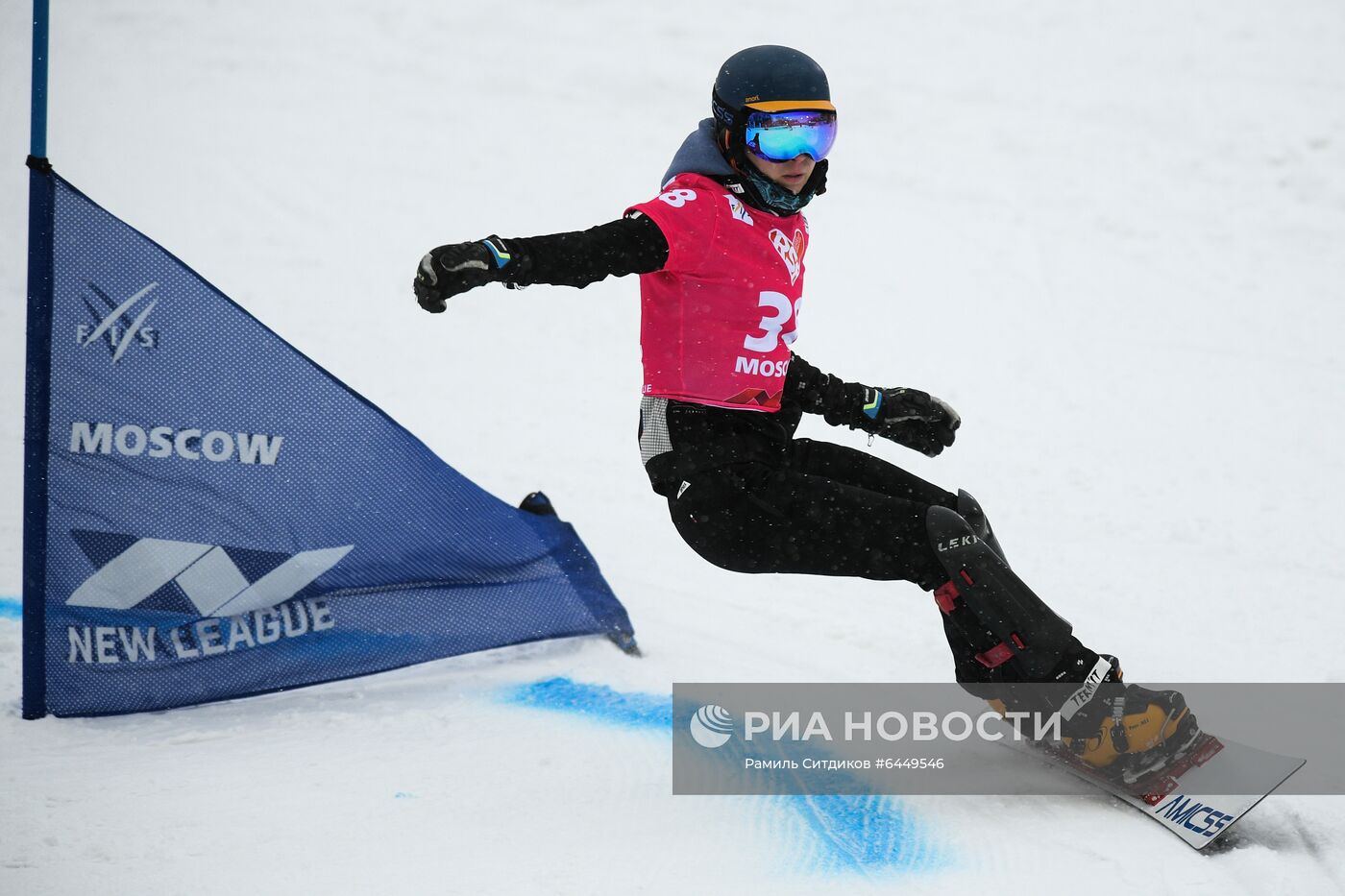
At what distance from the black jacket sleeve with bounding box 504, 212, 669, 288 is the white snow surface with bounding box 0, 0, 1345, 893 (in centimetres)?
141

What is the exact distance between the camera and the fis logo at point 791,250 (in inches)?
137

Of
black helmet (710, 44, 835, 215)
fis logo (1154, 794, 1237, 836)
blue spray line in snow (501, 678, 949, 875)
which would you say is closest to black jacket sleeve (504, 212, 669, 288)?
black helmet (710, 44, 835, 215)

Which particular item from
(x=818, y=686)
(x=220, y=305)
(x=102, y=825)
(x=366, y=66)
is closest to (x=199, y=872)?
(x=102, y=825)

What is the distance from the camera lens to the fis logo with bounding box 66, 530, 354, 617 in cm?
383

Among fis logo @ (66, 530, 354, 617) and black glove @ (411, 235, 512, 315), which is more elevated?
black glove @ (411, 235, 512, 315)

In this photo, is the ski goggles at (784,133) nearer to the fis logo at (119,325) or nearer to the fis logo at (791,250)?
the fis logo at (791,250)

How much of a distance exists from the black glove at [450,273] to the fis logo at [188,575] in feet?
5.11

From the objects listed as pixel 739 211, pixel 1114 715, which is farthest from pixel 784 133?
pixel 1114 715

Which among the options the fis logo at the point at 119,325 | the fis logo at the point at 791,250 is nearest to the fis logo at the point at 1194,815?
the fis logo at the point at 791,250

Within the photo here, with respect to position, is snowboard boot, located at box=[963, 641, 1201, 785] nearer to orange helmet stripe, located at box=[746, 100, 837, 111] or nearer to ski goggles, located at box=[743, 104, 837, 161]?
ski goggles, located at box=[743, 104, 837, 161]

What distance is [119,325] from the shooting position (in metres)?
3.80

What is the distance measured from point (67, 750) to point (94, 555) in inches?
24.2

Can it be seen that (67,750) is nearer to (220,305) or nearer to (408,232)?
(220,305)

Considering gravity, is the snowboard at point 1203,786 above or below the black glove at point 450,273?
below
